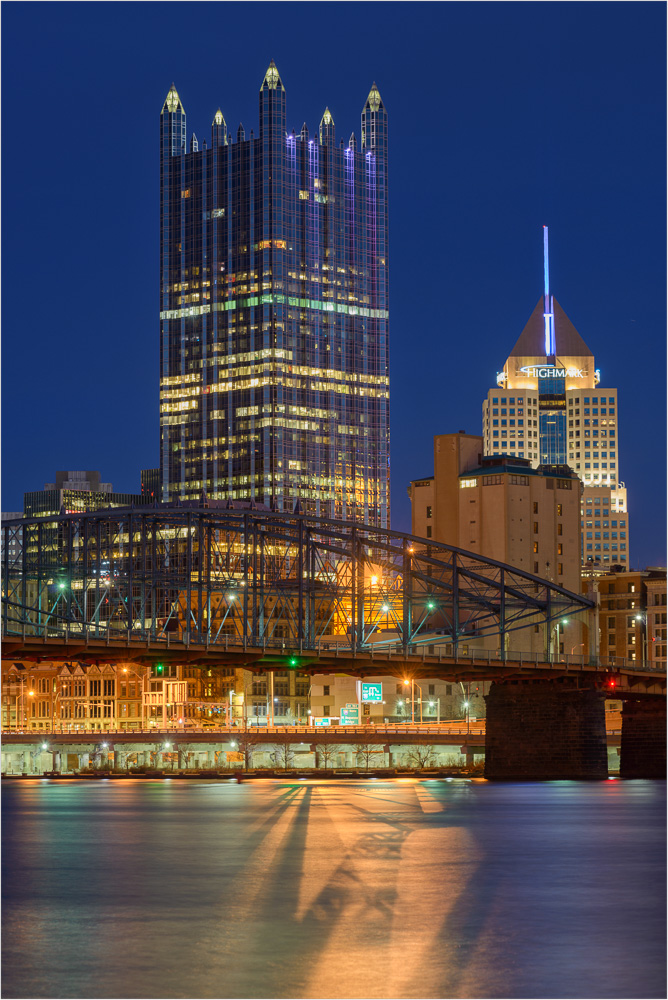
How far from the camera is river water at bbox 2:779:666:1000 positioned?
35344 millimetres

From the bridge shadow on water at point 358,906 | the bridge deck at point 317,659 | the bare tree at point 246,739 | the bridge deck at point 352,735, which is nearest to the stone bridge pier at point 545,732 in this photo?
the bridge deck at point 317,659

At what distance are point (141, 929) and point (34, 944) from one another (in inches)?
137

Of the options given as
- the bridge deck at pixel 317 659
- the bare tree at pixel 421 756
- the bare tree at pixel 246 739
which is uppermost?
the bridge deck at pixel 317 659

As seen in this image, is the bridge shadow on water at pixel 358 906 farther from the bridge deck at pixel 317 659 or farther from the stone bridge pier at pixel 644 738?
the stone bridge pier at pixel 644 738

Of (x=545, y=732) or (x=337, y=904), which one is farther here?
(x=545, y=732)

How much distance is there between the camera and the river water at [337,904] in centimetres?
3534

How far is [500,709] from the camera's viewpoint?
154250 mm

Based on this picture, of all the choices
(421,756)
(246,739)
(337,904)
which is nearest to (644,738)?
(421,756)

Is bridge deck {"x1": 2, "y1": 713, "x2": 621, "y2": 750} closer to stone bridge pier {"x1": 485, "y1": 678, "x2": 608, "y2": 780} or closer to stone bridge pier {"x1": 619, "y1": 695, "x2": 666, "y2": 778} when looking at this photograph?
stone bridge pier {"x1": 619, "y1": 695, "x2": 666, "y2": 778}

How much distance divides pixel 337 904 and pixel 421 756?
499 ft

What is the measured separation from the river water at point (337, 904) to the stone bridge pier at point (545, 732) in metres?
54.1

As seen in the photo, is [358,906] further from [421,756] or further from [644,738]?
[421,756]

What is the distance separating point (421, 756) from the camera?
197250mm

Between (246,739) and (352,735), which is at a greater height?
(352,735)
